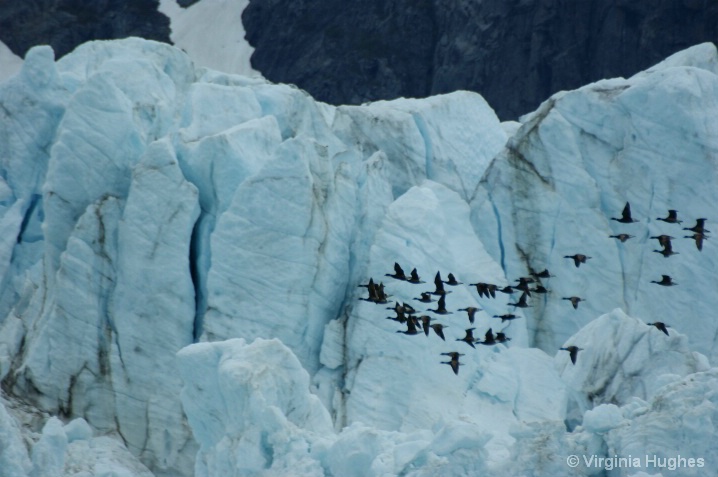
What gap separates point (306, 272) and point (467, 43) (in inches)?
1258

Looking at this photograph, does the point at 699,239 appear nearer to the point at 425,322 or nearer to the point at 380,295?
the point at 425,322

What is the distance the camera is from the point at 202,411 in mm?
27078

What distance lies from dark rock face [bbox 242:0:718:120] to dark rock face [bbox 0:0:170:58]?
14.7 feet

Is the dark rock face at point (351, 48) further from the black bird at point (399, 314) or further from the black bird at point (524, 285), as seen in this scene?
the black bird at point (399, 314)

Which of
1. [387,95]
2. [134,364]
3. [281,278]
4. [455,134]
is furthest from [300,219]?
[387,95]

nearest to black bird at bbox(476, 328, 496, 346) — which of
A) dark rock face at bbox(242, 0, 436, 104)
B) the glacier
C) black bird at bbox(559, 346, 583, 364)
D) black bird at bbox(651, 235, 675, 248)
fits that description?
the glacier

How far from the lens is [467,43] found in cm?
5991

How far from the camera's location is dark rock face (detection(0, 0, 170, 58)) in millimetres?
64875

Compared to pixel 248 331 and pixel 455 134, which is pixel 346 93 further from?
pixel 248 331

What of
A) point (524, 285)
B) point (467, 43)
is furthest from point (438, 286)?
point (467, 43)

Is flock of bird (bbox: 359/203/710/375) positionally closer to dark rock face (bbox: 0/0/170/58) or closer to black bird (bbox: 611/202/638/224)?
black bird (bbox: 611/202/638/224)

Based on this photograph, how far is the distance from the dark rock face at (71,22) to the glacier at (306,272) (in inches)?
1271

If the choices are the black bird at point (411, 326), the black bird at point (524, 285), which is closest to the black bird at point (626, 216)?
the black bird at point (524, 285)

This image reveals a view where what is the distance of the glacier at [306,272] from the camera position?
27.0 meters
